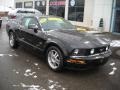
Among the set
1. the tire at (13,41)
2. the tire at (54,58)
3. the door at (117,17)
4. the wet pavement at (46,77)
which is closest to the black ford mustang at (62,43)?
the tire at (54,58)

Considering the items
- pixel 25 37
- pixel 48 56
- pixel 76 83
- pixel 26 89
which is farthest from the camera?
pixel 25 37

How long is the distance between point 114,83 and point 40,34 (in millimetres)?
2567

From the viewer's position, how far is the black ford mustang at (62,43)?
4.83m

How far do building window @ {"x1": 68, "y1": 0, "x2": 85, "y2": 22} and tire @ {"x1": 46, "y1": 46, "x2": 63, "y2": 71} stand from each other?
51.1 feet

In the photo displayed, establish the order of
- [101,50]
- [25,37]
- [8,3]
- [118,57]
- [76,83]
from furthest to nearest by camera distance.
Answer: [8,3] → [118,57] → [25,37] → [101,50] → [76,83]

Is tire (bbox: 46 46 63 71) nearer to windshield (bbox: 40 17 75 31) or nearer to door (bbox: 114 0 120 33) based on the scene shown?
windshield (bbox: 40 17 75 31)

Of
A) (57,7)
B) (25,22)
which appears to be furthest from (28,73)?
(57,7)

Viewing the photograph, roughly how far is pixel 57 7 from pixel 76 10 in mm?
3973

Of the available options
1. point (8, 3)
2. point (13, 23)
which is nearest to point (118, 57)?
point (13, 23)

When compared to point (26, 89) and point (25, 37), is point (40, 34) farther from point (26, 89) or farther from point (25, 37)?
point (26, 89)

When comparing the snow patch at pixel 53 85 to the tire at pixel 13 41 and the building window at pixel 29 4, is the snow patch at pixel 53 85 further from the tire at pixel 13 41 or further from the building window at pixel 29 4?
the building window at pixel 29 4

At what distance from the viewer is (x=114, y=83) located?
15.6ft

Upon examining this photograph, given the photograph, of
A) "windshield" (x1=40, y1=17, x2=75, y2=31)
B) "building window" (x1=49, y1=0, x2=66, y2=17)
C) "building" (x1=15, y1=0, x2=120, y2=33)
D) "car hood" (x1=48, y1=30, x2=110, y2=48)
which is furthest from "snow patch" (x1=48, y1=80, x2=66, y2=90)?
"building window" (x1=49, y1=0, x2=66, y2=17)

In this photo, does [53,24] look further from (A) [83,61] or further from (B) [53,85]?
(B) [53,85]
